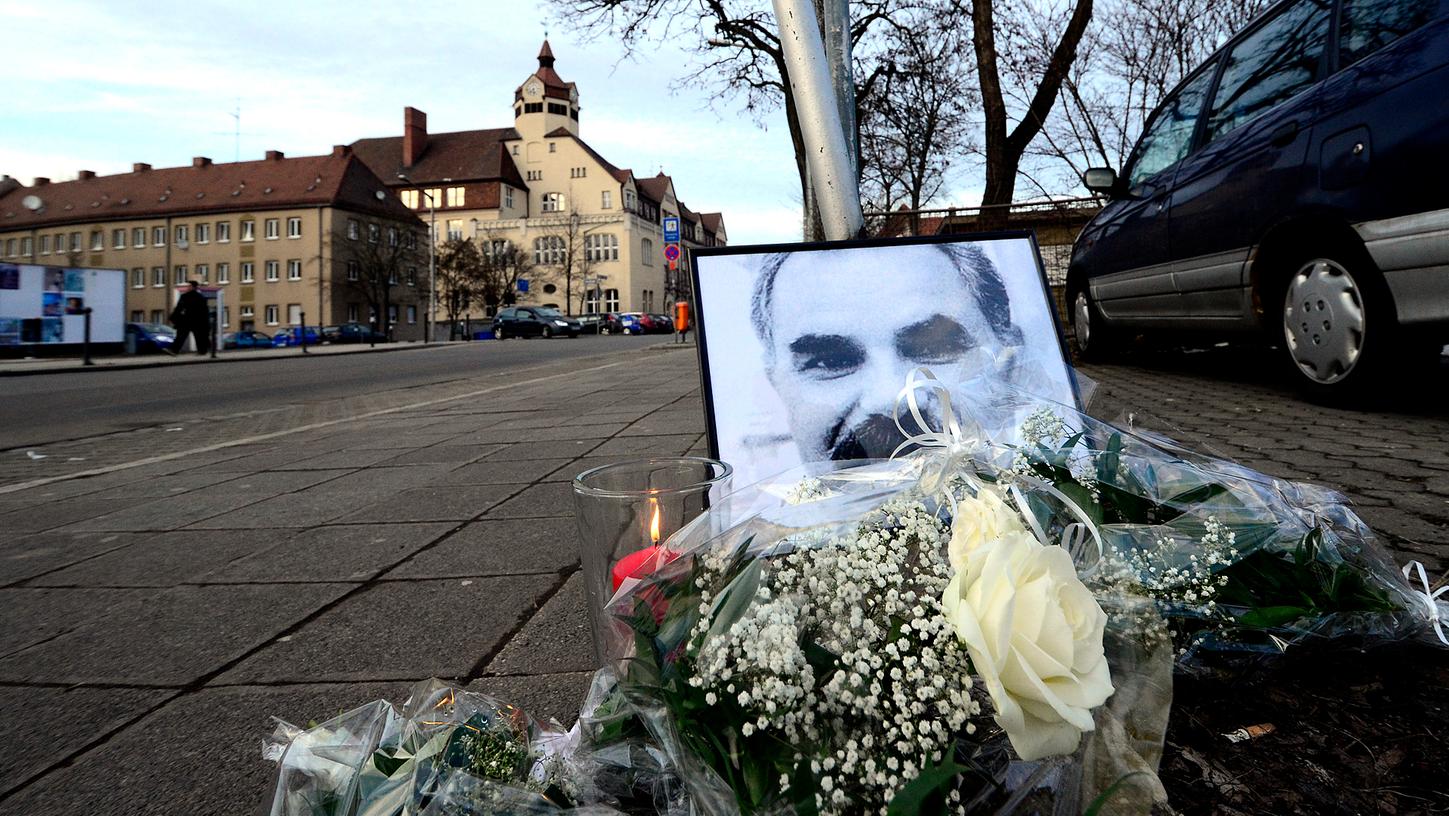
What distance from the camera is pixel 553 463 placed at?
13.4ft

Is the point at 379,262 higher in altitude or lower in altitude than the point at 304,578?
higher

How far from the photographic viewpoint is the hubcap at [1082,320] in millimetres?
6733

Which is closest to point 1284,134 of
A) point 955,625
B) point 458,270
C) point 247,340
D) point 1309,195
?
point 1309,195

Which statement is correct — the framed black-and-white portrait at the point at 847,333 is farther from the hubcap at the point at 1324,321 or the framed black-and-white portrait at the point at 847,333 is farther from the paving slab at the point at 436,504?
the hubcap at the point at 1324,321

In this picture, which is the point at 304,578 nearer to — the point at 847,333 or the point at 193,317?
the point at 847,333

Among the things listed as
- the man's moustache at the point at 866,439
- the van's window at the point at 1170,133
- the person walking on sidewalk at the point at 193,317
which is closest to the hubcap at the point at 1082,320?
the van's window at the point at 1170,133

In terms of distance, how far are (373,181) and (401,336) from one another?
36.9 feet

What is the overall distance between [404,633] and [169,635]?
58 cm

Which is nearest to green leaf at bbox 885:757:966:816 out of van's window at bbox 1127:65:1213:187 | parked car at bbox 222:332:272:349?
van's window at bbox 1127:65:1213:187

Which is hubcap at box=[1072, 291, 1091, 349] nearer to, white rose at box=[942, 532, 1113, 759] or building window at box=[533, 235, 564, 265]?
white rose at box=[942, 532, 1113, 759]

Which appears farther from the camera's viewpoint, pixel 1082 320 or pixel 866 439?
pixel 1082 320

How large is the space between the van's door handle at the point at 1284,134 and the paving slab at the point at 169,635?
432 centimetres

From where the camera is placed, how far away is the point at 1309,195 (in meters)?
3.79

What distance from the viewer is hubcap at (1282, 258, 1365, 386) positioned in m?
3.80
